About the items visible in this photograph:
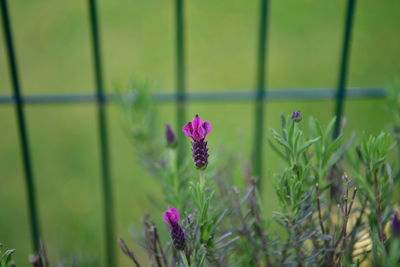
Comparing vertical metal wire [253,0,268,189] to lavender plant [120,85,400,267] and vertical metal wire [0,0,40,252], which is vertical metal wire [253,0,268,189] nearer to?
lavender plant [120,85,400,267]

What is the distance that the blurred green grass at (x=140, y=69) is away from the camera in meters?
3.28

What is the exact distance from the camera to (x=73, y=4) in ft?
14.7

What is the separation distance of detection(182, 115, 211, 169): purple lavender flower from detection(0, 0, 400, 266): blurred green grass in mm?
2166

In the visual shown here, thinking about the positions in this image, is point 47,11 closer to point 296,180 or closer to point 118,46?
point 118,46

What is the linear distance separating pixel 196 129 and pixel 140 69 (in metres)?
3.36

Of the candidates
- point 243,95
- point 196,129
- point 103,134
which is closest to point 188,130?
point 196,129

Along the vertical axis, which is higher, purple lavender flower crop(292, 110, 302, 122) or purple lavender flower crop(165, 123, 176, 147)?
purple lavender flower crop(292, 110, 302, 122)

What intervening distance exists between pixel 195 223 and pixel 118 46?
3.58 m

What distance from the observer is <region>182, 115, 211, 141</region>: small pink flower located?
76 centimetres

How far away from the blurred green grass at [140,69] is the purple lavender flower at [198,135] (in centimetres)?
217

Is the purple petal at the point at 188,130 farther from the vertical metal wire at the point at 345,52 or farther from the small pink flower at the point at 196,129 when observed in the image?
the vertical metal wire at the point at 345,52

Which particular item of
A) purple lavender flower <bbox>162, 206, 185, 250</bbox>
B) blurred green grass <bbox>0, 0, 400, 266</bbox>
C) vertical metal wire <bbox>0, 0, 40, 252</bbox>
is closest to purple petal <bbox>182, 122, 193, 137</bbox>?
purple lavender flower <bbox>162, 206, 185, 250</bbox>

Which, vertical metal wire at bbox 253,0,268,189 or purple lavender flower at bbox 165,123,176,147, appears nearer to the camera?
purple lavender flower at bbox 165,123,176,147

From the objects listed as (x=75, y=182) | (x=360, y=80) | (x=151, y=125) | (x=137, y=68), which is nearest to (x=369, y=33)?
(x=360, y=80)
